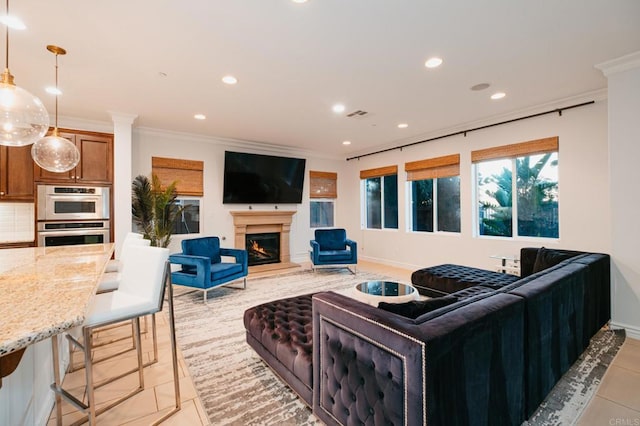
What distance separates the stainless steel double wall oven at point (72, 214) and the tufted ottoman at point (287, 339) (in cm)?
337

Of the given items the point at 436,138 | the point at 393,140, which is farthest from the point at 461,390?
the point at 393,140

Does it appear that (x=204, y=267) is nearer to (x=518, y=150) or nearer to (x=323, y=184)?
(x=323, y=184)

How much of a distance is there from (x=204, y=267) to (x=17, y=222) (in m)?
2.93

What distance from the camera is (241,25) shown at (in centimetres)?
232

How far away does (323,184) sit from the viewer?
7.50 meters

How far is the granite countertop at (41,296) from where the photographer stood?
79cm

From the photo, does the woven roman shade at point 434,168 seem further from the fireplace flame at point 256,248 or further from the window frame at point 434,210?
the fireplace flame at point 256,248

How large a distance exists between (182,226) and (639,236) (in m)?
6.41

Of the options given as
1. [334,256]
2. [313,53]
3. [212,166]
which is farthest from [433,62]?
[212,166]

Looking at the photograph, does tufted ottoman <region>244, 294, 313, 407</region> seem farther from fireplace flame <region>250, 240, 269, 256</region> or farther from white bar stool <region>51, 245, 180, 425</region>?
fireplace flame <region>250, 240, 269, 256</region>

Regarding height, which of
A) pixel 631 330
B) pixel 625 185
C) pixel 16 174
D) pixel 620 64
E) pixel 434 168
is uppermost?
pixel 620 64

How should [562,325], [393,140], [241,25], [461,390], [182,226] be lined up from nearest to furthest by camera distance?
[461,390] → [562,325] → [241,25] → [182,226] → [393,140]

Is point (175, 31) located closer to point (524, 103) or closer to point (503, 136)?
point (524, 103)

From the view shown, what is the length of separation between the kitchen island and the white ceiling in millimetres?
1839
